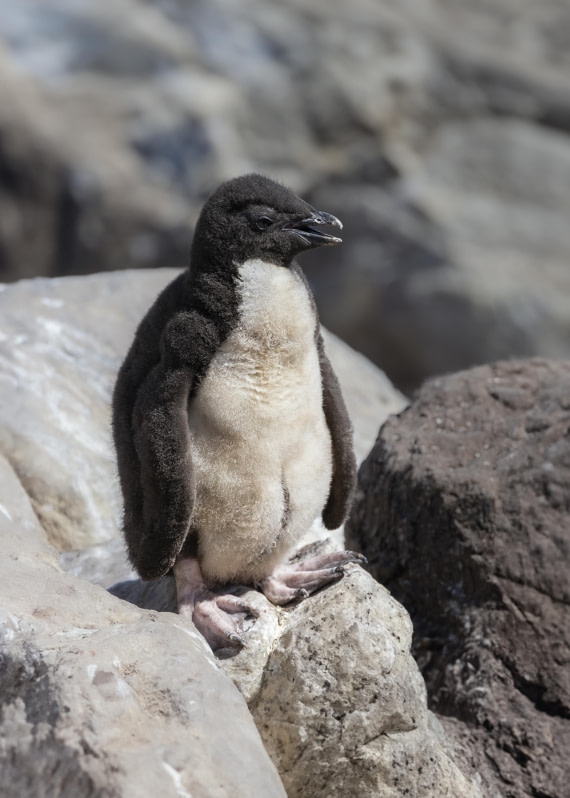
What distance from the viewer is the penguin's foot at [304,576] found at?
3.70 meters

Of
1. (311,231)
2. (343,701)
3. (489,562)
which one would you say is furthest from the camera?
(489,562)

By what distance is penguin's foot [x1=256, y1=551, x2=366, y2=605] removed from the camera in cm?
370

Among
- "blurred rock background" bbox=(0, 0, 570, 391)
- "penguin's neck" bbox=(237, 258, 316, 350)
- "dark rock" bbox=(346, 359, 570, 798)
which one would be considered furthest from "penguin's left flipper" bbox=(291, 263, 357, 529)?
"blurred rock background" bbox=(0, 0, 570, 391)

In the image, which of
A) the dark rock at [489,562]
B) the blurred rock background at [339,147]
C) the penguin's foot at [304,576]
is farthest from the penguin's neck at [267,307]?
the blurred rock background at [339,147]

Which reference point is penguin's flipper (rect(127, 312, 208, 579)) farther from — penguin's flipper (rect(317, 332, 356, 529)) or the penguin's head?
penguin's flipper (rect(317, 332, 356, 529))

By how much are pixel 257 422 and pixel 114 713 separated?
117 cm

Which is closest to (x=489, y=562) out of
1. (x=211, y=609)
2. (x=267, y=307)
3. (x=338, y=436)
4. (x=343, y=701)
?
(x=338, y=436)

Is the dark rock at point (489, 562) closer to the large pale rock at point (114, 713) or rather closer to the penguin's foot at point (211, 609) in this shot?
the penguin's foot at point (211, 609)

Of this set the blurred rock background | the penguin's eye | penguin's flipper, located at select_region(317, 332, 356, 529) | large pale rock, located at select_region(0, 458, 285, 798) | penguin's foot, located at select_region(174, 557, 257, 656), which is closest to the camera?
large pale rock, located at select_region(0, 458, 285, 798)

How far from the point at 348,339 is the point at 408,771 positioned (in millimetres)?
10925

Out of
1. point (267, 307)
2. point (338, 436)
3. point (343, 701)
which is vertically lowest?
point (343, 701)

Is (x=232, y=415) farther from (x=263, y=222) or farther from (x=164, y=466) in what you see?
(x=263, y=222)

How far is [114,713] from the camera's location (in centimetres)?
270

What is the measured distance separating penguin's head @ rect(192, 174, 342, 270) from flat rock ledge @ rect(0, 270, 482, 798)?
3.51ft
